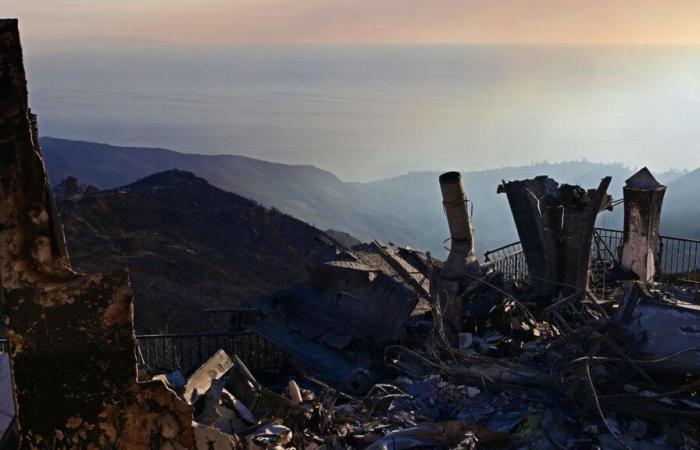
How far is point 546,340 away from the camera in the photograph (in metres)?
11.0

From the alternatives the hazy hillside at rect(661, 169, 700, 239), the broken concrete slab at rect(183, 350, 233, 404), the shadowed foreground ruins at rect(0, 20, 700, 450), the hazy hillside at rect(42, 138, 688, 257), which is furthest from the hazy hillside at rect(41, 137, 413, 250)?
the broken concrete slab at rect(183, 350, 233, 404)

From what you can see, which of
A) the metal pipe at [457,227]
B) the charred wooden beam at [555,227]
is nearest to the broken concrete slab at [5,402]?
the metal pipe at [457,227]

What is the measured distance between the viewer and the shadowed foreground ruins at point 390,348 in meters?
5.13

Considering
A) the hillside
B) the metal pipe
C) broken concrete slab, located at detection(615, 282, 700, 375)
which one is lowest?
the hillside

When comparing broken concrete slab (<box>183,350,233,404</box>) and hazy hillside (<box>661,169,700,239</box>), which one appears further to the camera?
hazy hillside (<box>661,169,700,239</box>)

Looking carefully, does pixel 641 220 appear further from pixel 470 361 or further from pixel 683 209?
pixel 683 209

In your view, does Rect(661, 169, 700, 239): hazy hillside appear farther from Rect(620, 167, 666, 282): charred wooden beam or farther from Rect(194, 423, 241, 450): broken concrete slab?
Rect(194, 423, 241, 450): broken concrete slab

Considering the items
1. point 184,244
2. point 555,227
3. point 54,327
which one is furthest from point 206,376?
point 184,244

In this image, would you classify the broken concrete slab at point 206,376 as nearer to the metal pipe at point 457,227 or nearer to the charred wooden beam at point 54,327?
the charred wooden beam at point 54,327

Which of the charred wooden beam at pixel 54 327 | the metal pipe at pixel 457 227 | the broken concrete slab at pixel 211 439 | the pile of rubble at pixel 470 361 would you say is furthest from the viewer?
the metal pipe at pixel 457 227

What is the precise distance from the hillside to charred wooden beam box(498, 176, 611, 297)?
969 cm

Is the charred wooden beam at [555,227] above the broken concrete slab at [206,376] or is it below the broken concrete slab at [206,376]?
above

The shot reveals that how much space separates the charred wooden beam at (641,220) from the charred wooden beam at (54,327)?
1232 cm

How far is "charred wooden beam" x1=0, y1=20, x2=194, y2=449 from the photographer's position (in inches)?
195
